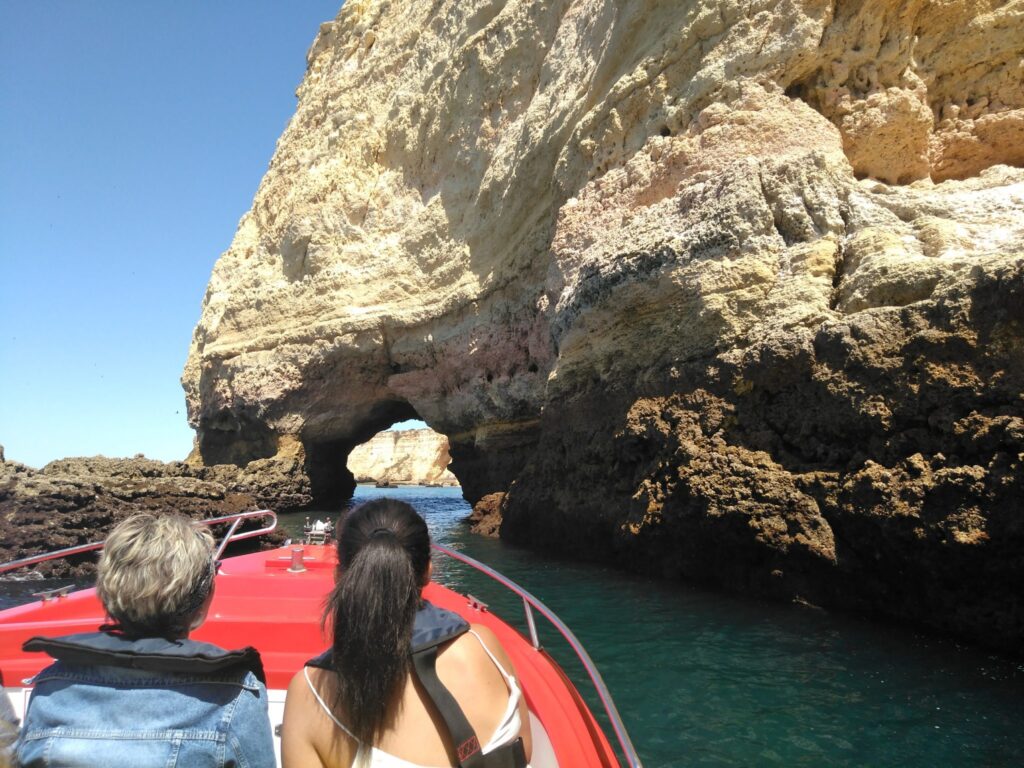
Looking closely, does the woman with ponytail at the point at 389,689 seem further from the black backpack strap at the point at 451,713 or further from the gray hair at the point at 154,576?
the gray hair at the point at 154,576

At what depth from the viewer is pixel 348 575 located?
4.95ft

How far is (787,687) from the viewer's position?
4.27m

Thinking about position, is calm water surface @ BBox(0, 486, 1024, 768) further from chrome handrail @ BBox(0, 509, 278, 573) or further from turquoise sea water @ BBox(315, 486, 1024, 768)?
chrome handrail @ BBox(0, 509, 278, 573)

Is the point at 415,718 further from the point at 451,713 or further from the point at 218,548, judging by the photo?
the point at 218,548

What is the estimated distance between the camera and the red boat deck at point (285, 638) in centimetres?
241

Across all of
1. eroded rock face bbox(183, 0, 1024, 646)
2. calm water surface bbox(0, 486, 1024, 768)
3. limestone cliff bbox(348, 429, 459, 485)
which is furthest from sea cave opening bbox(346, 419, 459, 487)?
calm water surface bbox(0, 486, 1024, 768)

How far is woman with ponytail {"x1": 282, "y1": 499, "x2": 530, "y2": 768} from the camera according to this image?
4.71ft

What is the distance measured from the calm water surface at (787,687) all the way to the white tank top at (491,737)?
0.94 meters

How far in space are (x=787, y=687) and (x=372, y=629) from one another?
388cm

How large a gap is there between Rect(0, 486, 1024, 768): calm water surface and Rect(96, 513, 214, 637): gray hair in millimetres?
929

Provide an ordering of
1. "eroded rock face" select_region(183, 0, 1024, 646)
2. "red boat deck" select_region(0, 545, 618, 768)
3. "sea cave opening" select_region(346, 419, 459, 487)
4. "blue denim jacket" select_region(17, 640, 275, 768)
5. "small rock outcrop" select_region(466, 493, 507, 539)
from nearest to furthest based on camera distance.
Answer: "blue denim jacket" select_region(17, 640, 275, 768) < "red boat deck" select_region(0, 545, 618, 768) < "eroded rock face" select_region(183, 0, 1024, 646) < "small rock outcrop" select_region(466, 493, 507, 539) < "sea cave opening" select_region(346, 419, 459, 487)

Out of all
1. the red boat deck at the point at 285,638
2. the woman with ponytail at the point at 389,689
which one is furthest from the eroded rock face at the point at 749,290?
the woman with ponytail at the point at 389,689

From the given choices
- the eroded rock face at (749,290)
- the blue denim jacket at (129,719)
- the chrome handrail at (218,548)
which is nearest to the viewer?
the blue denim jacket at (129,719)

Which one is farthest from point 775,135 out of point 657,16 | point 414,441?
point 414,441
